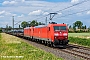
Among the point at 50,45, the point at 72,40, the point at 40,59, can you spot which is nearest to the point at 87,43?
the point at 50,45

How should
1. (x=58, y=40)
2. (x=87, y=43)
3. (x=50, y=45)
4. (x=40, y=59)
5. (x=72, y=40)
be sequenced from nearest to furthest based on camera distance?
(x=40, y=59) → (x=58, y=40) → (x=50, y=45) → (x=87, y=43) → (x=72, y=40)

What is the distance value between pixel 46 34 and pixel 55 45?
450 centimetres

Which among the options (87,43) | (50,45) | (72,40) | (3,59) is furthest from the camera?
(72,40)

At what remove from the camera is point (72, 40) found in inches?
1758

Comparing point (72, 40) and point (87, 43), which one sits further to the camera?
point (72, 40)

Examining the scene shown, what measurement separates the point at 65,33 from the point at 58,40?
1328 millimetres

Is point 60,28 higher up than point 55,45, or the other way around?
point 60,28

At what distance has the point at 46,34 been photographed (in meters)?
34.2

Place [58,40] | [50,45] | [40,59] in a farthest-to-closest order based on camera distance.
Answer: [50,45] → [58,40] → [40,59]

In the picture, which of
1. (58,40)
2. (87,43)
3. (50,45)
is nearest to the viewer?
(58,40)

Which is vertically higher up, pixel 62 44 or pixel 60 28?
pixel 60 28

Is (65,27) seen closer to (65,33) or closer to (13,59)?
(65,33)

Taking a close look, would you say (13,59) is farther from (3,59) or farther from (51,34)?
(51,34)

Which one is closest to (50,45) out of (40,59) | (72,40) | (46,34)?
(46,34)
